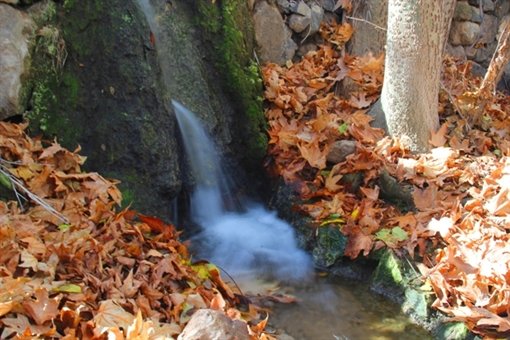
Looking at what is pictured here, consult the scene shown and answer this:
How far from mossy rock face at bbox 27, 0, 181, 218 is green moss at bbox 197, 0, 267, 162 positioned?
104 cm

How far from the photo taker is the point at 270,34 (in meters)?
5.92

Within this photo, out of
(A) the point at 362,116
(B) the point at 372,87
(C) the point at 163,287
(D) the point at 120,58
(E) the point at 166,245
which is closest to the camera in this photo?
(C) the point at 163,287

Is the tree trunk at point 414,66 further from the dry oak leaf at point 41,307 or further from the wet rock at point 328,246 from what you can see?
the dry oak leaf at point 41,307

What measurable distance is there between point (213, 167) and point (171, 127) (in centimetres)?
73

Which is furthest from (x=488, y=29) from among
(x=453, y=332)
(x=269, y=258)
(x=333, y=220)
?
(x=453, y=332)

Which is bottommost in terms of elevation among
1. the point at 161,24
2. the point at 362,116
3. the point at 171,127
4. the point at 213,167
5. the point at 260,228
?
the point at 260,228

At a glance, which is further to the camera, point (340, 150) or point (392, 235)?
point (340, 150)

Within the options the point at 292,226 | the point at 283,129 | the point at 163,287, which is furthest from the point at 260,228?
the point at 163,287

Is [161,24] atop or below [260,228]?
atop

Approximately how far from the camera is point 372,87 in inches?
222

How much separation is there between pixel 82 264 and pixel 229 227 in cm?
201

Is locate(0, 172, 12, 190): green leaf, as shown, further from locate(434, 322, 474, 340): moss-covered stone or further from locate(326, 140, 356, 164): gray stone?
locate(434, 322, 474, 340): moss-covered stone

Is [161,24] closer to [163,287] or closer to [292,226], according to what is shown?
[292,226]

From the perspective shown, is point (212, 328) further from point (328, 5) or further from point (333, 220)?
point (328, 5)
